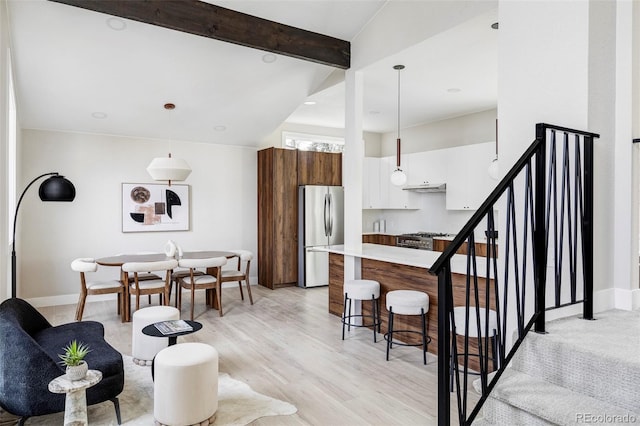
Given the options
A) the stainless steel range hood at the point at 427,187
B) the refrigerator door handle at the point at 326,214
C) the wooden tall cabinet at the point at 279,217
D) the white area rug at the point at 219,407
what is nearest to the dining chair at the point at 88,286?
the white area rug at the point at 219,407

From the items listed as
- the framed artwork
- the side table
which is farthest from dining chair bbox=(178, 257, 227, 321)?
the side table

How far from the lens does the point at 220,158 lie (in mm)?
7211

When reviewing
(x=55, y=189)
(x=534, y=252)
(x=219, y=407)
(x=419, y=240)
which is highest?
(x=55, y=189)

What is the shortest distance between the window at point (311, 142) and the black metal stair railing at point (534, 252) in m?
5.79

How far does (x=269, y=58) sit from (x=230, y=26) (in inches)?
32.2

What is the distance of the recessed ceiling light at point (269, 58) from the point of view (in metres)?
4.98

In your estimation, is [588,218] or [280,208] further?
[280,208]

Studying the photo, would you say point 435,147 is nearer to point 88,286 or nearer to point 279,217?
point 279,217

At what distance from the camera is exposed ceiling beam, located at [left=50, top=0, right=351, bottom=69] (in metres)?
3.74

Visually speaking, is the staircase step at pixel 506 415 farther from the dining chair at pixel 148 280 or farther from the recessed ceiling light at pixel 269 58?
the recessed ceiling light at pixel 269 58

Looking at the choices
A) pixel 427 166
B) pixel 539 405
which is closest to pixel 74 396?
pixel 539 405

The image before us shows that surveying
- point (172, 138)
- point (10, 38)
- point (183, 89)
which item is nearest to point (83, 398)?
point (10, 38)

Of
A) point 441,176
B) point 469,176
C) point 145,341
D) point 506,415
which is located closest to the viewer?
point 506,415

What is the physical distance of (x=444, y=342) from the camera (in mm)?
1715
